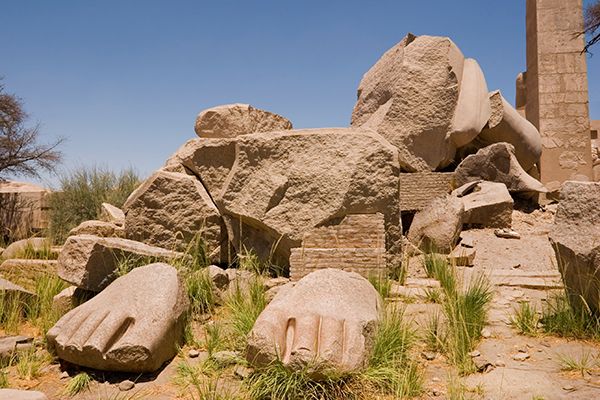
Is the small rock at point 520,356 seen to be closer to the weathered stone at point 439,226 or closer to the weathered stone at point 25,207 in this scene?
the weathered stone at point 439,226

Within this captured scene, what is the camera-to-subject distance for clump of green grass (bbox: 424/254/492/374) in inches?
129

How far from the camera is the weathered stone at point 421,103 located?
7156 millimetres

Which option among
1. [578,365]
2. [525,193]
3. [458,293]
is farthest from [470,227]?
[578,365]

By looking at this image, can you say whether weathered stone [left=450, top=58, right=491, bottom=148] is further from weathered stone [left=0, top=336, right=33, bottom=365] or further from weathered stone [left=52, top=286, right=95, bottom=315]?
weathered stone [left=0, top=336, right=33, bottom=365]

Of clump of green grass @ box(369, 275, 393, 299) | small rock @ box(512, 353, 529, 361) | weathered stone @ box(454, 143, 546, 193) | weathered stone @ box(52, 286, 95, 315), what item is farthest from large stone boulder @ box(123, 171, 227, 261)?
weathered stone @ box(454, 143, 546, 193)

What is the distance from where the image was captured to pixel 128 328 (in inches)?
135

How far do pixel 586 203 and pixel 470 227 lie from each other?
349cm

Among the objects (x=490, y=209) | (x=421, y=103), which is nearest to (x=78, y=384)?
(x=490, y=209)

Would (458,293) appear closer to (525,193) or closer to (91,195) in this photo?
(525,193)

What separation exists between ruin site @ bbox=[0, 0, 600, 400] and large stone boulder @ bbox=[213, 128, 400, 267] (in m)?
0.02

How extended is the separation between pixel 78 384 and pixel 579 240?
3.53 meters

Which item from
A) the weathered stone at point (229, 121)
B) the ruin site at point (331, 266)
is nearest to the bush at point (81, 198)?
the ruin site at point (331, 266)

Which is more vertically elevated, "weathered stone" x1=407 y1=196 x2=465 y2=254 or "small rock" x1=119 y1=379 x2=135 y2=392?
"weathered stone" x1=407 y1=196 x2=465 y2=254

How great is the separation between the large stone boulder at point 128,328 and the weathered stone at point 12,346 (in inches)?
9.7
